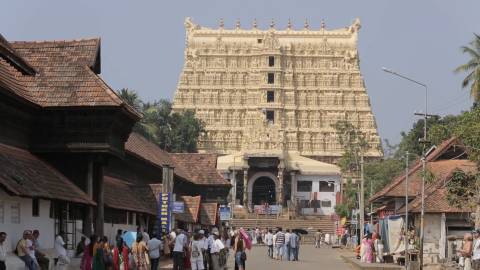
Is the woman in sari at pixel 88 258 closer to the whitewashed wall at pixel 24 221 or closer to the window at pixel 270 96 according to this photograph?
the whitewashed wall at pixel 24 221

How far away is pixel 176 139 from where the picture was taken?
10744 cm

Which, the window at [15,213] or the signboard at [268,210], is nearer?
the window at [15,213]

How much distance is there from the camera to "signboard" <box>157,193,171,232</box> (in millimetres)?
34844

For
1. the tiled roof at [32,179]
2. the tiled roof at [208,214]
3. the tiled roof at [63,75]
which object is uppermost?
the tiled roof at [63,75]

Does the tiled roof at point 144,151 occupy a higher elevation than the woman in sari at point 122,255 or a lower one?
higher

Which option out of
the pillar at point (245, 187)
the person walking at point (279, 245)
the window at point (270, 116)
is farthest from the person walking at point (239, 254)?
the window at point (270, 116)

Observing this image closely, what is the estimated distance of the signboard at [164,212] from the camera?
34.8 meters

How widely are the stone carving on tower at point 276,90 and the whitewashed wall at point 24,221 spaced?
3415 inches

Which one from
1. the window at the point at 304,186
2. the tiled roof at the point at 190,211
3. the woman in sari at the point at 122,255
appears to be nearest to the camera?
the woman in sari at the point at 122,255

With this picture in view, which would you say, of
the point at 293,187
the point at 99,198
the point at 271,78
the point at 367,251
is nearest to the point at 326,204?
the point at 293,187

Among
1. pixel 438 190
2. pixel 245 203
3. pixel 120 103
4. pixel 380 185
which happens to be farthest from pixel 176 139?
pixel 120 103

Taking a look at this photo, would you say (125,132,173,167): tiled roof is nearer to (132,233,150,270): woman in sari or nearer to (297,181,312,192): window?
(132,233,150,270): woman in sari

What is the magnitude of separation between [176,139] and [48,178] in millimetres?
80034

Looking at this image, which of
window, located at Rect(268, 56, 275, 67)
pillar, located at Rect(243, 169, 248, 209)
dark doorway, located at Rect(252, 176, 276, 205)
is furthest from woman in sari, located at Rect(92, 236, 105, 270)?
window, located at Rect(268, 56, 275, 67)
